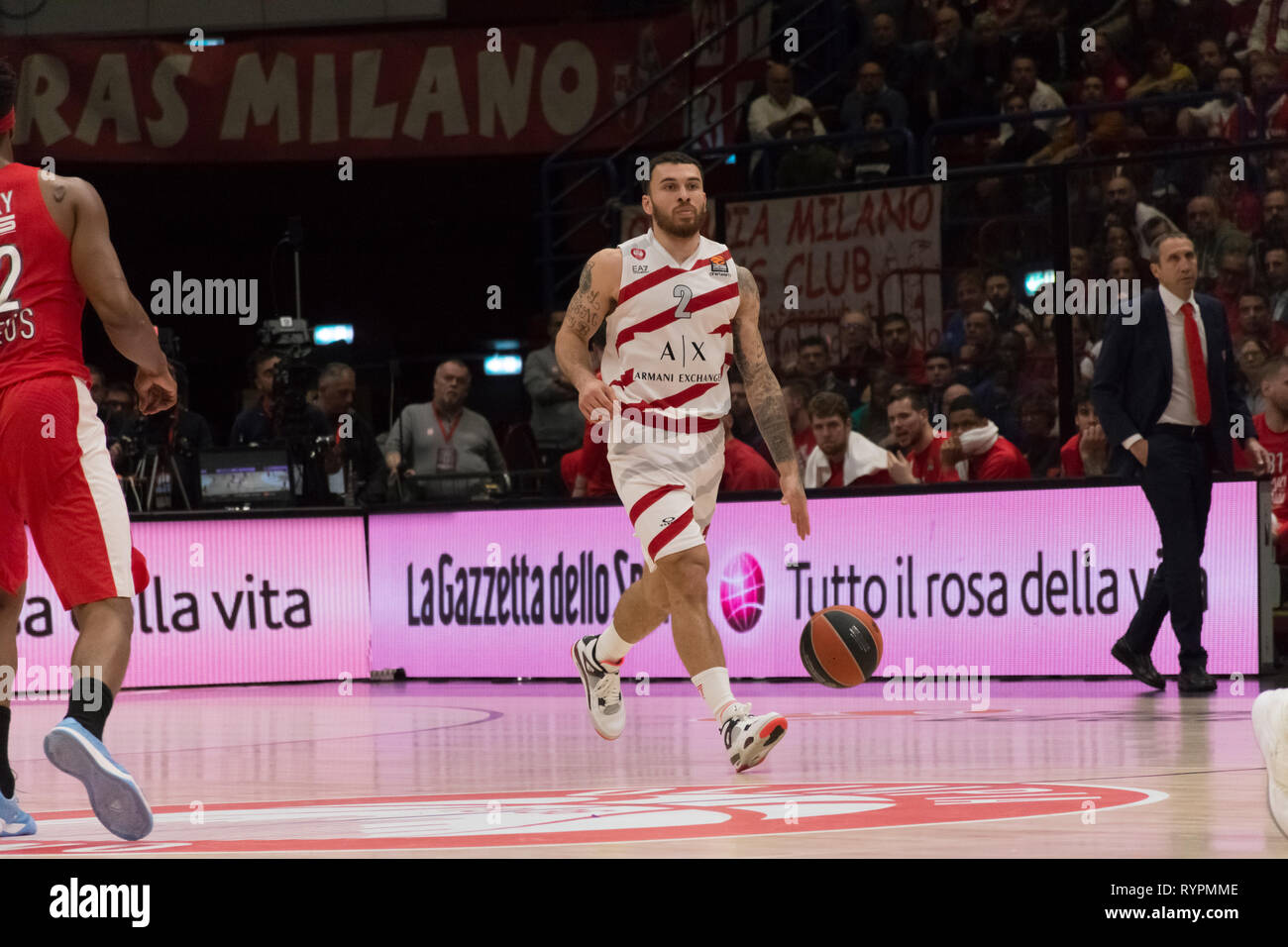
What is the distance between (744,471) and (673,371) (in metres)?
5.45

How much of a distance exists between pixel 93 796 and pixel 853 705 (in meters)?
6.02

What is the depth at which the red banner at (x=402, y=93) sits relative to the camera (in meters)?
18.1

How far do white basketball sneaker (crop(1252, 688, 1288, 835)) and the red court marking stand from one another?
2.51ft

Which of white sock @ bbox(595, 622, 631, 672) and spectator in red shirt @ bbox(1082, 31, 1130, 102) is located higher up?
spectator in red shirt @ bbox(1082, 31, 1130, 102)

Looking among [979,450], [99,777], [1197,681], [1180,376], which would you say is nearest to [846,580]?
[979,450]

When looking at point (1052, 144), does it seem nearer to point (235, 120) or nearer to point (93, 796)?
point (235, 120)

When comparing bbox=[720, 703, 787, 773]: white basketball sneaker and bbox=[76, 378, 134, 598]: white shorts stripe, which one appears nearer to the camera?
bbox=[76, 378, 134, 598]: white shorts stripe

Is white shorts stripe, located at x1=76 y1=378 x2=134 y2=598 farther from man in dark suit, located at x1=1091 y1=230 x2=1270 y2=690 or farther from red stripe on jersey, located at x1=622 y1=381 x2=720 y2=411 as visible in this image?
man in dark suit, located at x1=1091 y1=230 x2=1270 y2=690

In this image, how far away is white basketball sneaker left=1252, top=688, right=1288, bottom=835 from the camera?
14.6 feet

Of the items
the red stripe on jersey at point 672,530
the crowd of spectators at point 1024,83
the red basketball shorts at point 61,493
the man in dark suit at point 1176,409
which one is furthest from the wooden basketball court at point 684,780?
the crowd of spectators at point 1024,83

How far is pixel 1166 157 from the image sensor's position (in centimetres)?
1316

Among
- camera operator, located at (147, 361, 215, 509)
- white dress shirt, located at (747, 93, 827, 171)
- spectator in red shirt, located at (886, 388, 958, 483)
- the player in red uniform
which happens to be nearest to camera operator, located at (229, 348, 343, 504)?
camera operator, located at (147, 361, 215, 509)

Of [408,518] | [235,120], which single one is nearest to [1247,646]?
[408,518]

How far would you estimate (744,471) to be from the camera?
1273 cm
